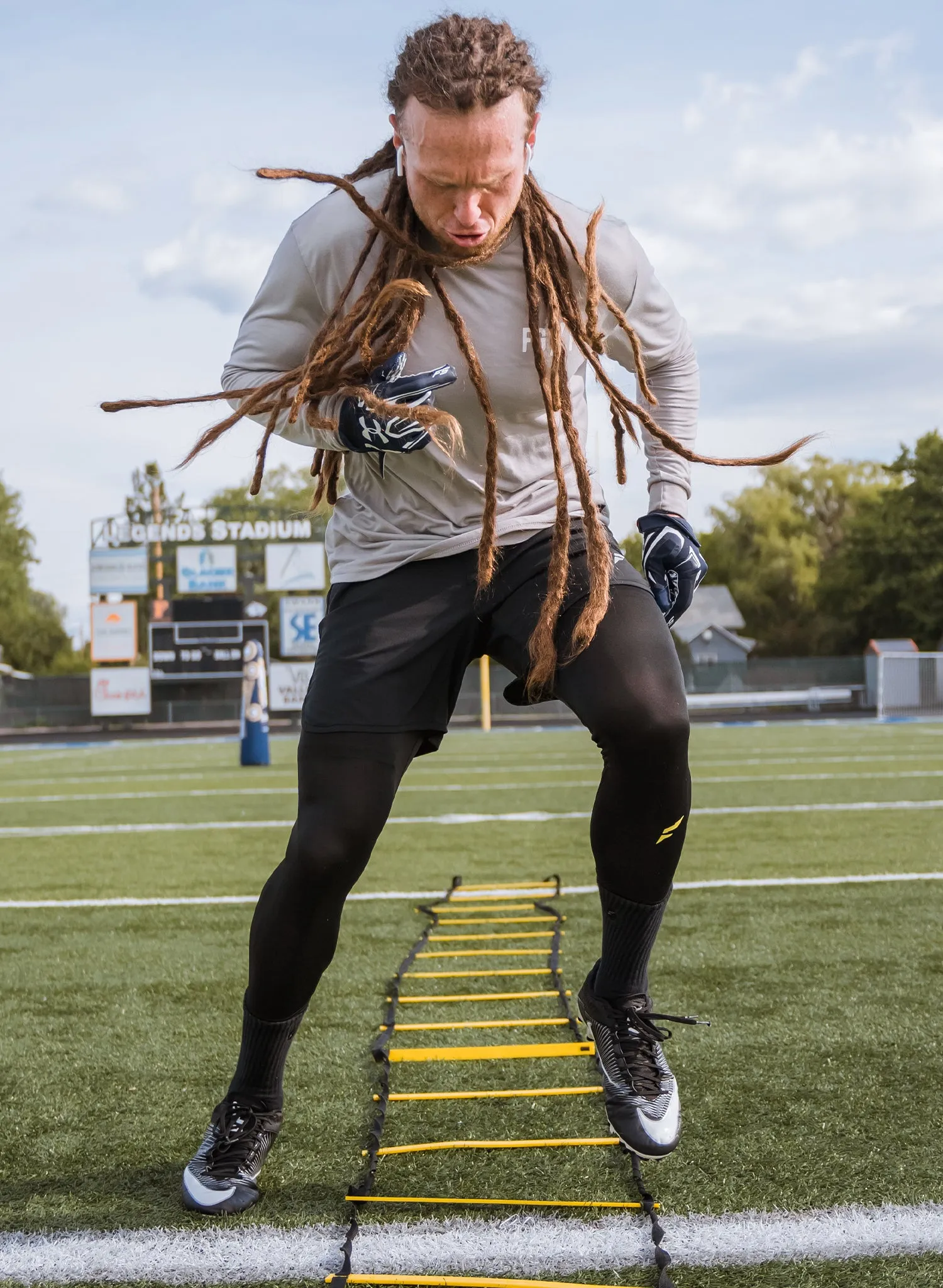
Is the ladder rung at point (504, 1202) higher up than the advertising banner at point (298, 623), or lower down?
lower down

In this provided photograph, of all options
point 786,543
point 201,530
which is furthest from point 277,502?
point 786,543

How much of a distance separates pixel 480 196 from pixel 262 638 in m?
29.0

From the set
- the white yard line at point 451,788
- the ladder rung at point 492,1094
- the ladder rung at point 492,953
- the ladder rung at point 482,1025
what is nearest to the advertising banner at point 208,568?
the white yard line at point 451,788

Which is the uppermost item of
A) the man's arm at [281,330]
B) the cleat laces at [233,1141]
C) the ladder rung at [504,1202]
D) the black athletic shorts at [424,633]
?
the man's arm at [281,330]

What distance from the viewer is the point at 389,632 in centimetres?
224

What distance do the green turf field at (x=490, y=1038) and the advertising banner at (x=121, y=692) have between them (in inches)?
1007

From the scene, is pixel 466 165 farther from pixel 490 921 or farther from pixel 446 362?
pixel 490 921

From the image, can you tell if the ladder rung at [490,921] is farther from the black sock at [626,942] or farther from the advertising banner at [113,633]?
the advertising banner at [113,633]

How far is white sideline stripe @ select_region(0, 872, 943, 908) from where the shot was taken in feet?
17.3

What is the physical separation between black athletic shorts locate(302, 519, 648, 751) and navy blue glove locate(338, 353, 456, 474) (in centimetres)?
27

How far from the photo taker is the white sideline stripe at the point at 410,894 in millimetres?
5258

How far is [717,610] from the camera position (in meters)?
61.5

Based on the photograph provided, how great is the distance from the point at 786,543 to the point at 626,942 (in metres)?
63.0

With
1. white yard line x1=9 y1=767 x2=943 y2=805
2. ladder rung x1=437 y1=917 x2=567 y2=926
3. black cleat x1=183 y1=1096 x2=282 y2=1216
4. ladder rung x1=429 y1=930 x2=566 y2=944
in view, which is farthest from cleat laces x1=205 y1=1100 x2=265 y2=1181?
white yard line x1=9 y1=767 x2=943 y2=805
